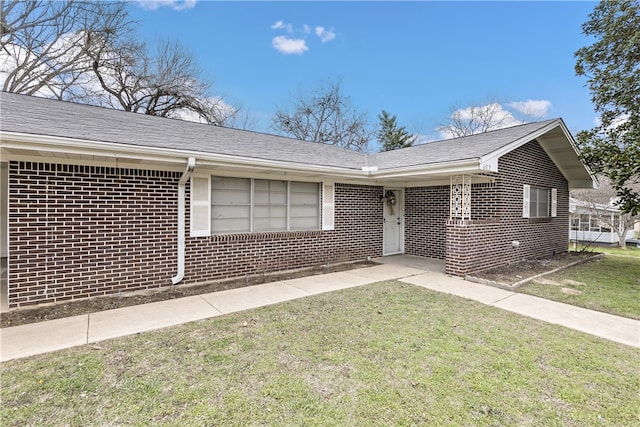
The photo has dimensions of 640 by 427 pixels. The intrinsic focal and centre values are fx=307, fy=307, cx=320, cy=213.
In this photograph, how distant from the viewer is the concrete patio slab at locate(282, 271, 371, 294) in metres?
6.04

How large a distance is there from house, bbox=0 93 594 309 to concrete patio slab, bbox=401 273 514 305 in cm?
49

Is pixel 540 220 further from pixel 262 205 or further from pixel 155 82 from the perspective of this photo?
pixel 155 82

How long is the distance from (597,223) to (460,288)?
868 inches

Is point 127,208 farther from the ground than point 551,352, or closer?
farther from the ground

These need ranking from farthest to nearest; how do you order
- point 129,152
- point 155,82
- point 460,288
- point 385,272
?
point 155,82 → point 385,272 → point 460,288 → point 129,152

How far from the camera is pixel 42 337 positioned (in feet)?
12.1

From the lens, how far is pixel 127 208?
17.9ft

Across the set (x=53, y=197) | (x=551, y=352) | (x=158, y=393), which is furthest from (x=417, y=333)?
(x=53, y=197)

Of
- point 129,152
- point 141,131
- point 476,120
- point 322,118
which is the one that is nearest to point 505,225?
point 129,152

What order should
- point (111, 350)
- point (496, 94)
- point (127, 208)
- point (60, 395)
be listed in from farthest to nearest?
point (496, 94) → point (127, 208) → point (111, 350) → point (60, 395)

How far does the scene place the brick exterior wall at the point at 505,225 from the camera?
7.04m

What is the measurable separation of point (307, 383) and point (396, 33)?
48.4ft

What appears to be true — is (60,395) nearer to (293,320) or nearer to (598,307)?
(293,320)

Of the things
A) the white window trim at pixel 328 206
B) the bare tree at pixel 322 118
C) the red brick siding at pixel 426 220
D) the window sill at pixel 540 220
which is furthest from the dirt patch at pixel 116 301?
the bare tree at pixel 322 118
